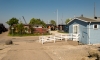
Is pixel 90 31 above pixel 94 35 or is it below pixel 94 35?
above

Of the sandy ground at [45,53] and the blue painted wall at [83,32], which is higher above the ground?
the blue painted wall at [83,32]

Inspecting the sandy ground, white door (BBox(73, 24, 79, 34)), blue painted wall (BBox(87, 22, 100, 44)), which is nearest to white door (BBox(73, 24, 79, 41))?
white door (BBox(73, 24, 79, 34))

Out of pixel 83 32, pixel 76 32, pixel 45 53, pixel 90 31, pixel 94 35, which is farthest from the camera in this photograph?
pixel 76 32

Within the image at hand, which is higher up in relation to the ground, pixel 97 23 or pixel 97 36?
pixel 97 23

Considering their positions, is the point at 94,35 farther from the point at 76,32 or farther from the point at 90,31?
the point at 76,32

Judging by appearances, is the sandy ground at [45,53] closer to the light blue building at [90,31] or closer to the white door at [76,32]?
the white door at [76,32]

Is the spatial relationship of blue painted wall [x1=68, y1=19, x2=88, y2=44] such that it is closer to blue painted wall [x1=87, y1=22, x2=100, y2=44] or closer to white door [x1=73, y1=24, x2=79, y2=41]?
white door [x1=73, y1=24, x2=79, y2=41]

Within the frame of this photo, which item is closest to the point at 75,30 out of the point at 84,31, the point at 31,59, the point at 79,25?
the point at 79,25

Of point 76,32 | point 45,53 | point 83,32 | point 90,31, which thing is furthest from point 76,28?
point 45,53

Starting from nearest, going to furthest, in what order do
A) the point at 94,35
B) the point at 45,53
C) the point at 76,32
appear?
the point at 45,53 < the point at 94,35 < the point at 76,32

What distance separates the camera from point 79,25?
70.0ft

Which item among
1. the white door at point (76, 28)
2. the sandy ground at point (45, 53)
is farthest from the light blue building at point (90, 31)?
the sandy ground at point (45, 53)

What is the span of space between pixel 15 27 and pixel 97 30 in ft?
93.1

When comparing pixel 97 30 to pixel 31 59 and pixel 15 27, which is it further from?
pixel 15 27
